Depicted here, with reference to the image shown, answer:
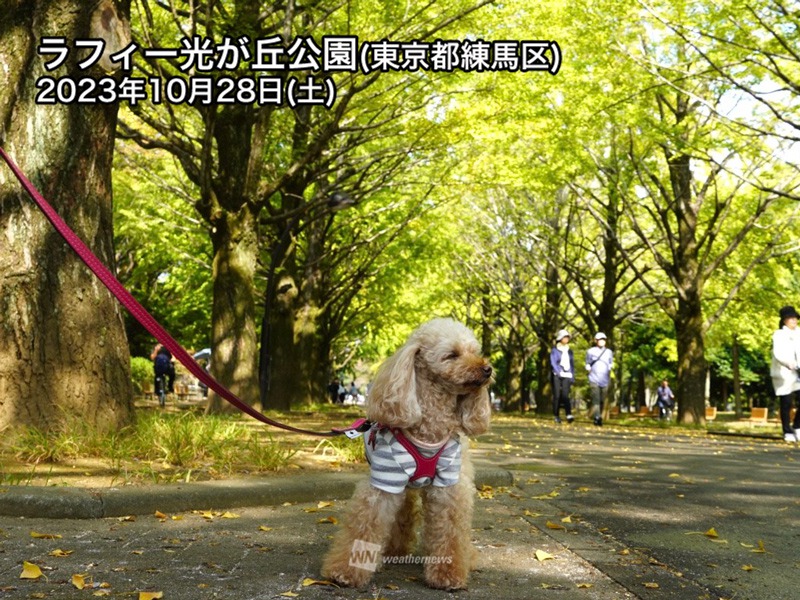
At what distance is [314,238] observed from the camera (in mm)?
23672

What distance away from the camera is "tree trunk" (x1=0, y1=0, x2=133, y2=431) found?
22.2 feet

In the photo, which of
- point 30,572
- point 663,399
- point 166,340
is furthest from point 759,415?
point 30,572

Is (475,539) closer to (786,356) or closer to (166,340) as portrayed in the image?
(166,340)

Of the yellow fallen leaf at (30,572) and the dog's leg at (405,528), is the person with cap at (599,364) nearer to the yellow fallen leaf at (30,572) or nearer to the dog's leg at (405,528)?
the dog's leg at (405,528)

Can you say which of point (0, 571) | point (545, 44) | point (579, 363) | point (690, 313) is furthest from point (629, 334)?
point (0, 571)

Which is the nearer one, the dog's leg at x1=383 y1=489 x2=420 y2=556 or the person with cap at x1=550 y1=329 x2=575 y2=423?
the dog's leg at x1=383 y1=489 x2=420 y2=556

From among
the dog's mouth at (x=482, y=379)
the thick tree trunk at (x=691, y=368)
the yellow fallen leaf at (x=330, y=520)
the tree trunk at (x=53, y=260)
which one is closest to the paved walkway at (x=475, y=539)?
the yellow fallen leaf at (x=330, y=520)

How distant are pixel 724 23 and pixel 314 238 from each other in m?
11.7

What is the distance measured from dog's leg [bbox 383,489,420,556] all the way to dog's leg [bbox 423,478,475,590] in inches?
10.0

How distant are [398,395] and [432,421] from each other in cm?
24

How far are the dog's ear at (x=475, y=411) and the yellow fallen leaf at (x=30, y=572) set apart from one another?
1916 millimetres

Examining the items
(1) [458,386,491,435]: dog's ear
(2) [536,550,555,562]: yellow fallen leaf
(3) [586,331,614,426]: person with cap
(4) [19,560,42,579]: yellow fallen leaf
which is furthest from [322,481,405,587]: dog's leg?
(3) [586,331,614,426]: person with cap

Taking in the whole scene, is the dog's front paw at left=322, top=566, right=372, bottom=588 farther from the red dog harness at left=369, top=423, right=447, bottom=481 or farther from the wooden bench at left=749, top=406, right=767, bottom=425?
the wooden bench at left=749, top=406, right=767, bottom=425

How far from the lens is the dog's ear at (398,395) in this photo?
3.74 meters
